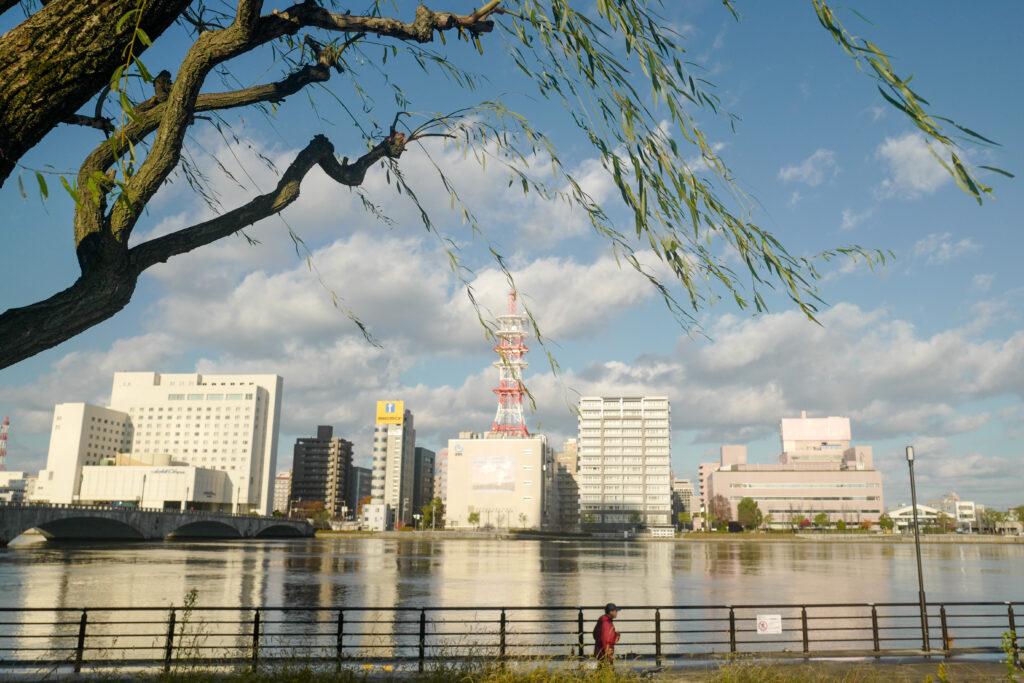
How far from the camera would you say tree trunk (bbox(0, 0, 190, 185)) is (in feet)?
12.9

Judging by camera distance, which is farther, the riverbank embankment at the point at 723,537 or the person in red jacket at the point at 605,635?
the riverbank embankment at the point at 723,537

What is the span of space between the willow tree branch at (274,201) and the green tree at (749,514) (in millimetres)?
203678

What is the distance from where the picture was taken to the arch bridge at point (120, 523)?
3393 inches

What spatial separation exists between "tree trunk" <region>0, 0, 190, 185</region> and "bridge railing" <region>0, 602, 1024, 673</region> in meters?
11.0

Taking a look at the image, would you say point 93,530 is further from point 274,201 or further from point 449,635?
point 274,201

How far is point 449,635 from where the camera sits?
2742cm

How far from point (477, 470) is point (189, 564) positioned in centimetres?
13230

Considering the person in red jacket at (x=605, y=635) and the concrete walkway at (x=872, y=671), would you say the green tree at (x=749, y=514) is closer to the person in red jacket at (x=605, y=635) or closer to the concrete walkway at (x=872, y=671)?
the concrete walkway at (x=872, y=671)

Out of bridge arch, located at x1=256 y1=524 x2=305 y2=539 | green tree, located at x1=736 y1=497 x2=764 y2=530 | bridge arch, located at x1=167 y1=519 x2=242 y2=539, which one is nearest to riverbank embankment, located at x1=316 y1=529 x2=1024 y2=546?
green tree, located at x1=736 y1=497 x2=764 y2=530

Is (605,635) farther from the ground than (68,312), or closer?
closer

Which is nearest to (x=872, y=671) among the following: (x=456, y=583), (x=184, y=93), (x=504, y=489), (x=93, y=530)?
(x=184, y=93)

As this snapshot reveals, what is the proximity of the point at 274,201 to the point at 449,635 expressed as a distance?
81.9ft

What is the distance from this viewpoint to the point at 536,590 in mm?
49406

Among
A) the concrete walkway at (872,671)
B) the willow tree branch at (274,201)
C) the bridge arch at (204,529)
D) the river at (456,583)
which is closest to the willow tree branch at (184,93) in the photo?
the willow tree branch at (274,201)
